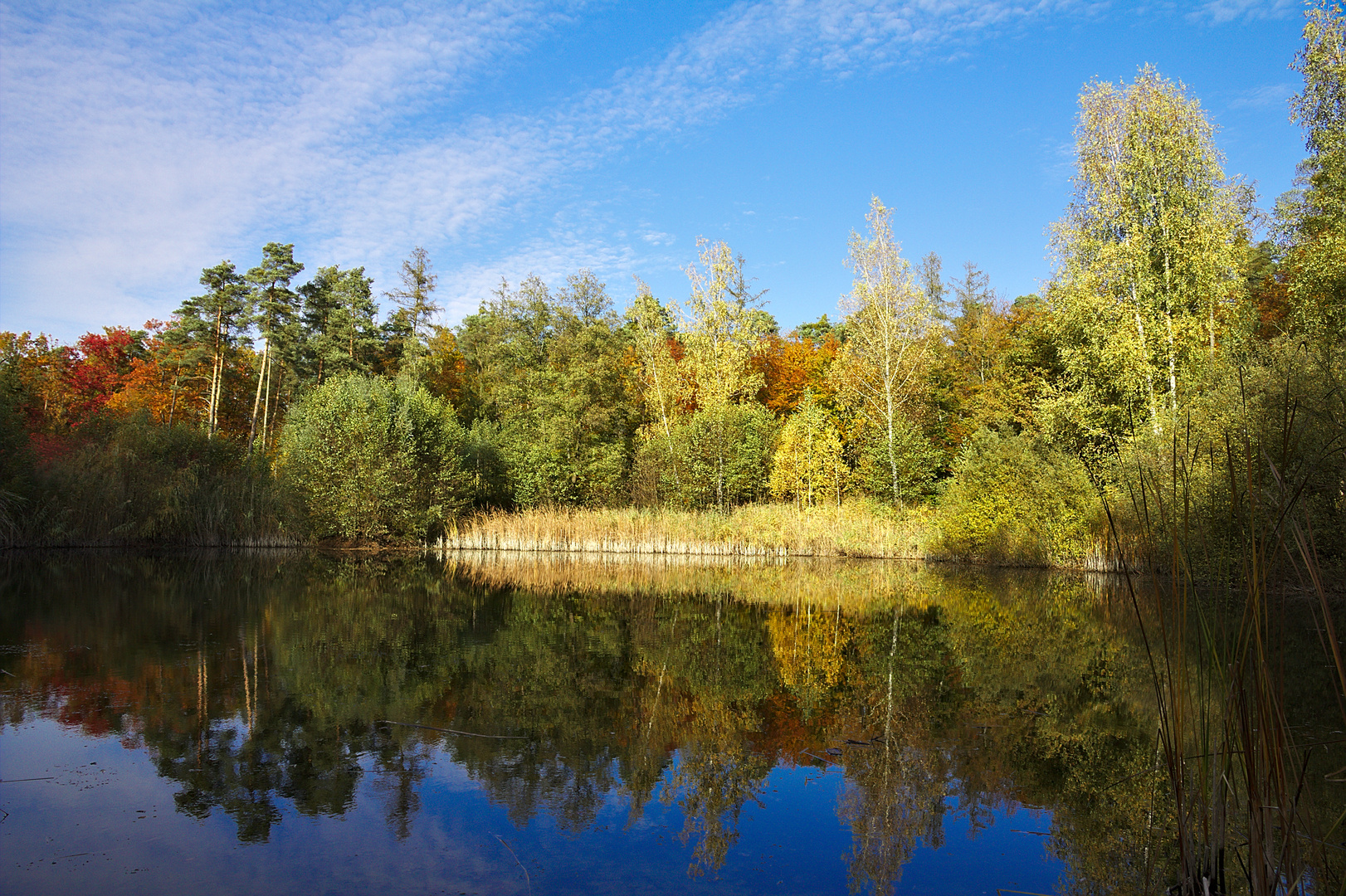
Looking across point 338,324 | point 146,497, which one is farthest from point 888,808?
point 338,324

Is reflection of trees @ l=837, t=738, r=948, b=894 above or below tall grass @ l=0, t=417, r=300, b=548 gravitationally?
below

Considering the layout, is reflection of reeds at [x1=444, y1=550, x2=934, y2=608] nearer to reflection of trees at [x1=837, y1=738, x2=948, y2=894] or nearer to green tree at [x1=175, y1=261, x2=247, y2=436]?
reflection of trees at [x1=837, y1=738, x2=948, y2=894]

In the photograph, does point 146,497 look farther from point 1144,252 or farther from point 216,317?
point 1144,252

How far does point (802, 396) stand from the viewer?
115 feet

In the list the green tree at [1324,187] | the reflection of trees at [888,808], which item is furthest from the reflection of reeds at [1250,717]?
the green tree at [1324,187]

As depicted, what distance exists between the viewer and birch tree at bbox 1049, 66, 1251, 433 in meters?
19.5

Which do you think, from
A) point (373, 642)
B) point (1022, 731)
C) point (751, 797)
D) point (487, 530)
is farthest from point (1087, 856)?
point (487, 530)

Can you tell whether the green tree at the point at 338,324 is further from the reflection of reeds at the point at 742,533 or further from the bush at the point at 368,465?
the reflection of reeds at the point at 742,533

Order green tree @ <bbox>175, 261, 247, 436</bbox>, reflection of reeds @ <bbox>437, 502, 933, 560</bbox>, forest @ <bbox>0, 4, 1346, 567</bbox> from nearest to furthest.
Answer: forest @ <bbox>0, 4, 1346, 567</bbox> < reflection of reeds @ <bbox>437, 502, 933, 560</bbox> < green tree @ <bbox>175, 261, 247, 436</bbox>

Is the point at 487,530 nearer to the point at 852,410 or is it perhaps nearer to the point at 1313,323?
the point at 852,410

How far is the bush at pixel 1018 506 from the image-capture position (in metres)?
19.0

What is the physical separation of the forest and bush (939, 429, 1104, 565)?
7 centimetres

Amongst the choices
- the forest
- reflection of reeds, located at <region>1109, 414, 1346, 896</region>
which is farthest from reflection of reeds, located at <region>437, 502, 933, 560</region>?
reflection of reeds, located at <region>1109, 414, 1346, 896</region>

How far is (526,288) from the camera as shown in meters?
34.2
